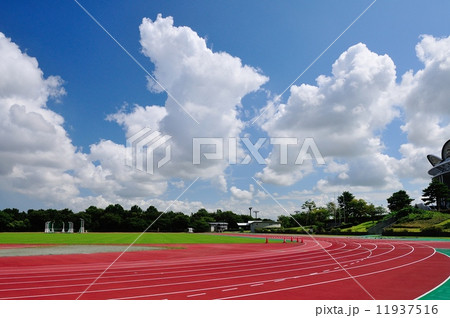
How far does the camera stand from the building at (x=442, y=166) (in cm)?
9317

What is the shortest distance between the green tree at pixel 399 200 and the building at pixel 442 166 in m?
15.9

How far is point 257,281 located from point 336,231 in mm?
64524

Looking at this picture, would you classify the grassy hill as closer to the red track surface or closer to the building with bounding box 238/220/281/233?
the building with bounding box 238/220/281/233

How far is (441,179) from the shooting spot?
311 ft

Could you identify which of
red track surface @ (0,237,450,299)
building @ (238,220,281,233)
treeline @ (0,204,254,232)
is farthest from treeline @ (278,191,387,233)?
red track surface @ (0,237,450,299)

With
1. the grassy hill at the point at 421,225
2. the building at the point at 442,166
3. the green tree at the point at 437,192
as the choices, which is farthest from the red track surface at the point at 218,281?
the building at the point at 442,166

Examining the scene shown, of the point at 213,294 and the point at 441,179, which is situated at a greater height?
the point at 441,179

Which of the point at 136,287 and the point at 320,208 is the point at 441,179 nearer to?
the point at 320,208

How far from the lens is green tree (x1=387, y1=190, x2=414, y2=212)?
8475cm

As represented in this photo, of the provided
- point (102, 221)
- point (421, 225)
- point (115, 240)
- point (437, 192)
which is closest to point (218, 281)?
point (115, 240)

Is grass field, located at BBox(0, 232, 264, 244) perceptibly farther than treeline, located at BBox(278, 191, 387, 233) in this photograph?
No

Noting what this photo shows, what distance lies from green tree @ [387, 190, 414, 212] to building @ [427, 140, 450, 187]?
1587 cm

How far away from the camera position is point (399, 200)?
85000mm

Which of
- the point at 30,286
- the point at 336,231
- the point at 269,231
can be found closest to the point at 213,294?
the point at 30,286
